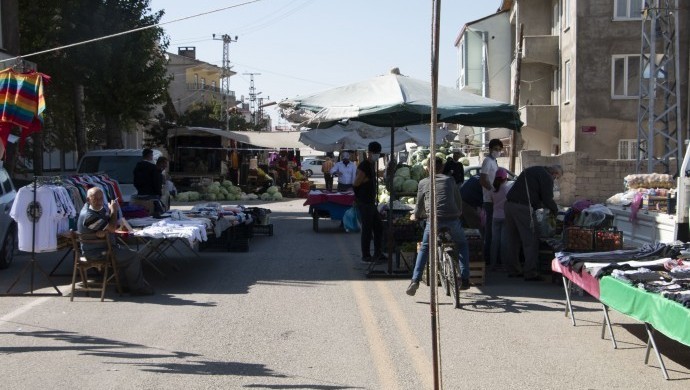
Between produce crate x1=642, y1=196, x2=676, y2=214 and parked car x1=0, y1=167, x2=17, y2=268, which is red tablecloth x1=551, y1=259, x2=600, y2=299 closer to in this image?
produce crate x1=642, y1=196, x2=676, y2=214

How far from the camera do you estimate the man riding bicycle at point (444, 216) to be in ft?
35.6

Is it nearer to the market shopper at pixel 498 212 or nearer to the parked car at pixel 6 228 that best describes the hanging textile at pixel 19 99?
the parked car at pixel 6 228

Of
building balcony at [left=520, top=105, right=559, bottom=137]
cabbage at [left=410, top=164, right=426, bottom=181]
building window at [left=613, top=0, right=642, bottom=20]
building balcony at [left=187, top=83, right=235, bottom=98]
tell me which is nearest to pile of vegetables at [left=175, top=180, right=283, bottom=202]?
building balcony at [left=520, top=105, right=559, bottom=137]

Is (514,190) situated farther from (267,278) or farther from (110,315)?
(110,315)

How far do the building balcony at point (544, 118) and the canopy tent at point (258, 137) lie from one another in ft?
32.1

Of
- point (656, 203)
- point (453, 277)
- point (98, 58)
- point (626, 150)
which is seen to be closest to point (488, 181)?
point (656, 203)

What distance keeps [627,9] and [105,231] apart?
26599 mm

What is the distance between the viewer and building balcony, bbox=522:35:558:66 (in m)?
36.4

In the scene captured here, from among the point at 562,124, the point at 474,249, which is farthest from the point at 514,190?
the point at 562,124

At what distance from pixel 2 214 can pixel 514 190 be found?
822cm

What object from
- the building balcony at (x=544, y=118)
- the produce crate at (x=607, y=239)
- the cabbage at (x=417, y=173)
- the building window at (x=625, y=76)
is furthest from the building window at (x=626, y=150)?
the produce crate at (x=607, y=239)

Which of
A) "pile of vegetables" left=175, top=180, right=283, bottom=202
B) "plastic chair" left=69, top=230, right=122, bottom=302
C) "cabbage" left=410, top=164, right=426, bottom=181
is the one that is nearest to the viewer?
"plastic chair" left=69, top=230, right=122, bottom=302

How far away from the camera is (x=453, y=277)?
415 inches

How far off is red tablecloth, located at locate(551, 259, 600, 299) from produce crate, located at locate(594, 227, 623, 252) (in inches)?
94.5
